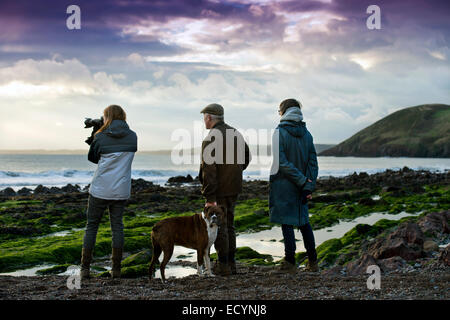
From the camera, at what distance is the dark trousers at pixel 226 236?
6714 mm

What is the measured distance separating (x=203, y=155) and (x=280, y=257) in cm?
414

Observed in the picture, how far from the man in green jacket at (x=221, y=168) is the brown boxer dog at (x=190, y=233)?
0.52ft

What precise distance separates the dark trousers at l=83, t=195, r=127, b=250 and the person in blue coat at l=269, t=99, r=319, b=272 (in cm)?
248

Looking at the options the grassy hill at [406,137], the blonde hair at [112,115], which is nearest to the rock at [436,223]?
the blonde hair at [112,115]

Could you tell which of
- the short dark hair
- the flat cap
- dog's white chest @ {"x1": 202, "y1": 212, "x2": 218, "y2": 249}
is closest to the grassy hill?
the short dark hair

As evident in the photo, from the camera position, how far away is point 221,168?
22.1 feet

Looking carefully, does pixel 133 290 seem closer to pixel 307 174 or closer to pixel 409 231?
pixel 307 174

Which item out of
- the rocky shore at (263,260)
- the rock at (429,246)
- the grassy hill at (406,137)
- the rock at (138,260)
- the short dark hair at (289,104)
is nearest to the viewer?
the rocky shore at (263,260)

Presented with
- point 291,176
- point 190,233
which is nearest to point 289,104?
point 291,176

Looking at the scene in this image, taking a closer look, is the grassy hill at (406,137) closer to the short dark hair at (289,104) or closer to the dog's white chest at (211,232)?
the short dark hair at (289,104)

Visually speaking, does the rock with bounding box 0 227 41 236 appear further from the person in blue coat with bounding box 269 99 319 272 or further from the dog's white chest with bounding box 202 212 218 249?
the person in blue coat with bounding box 269 99 319 272

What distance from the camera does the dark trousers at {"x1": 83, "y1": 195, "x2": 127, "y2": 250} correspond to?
6.45 m
